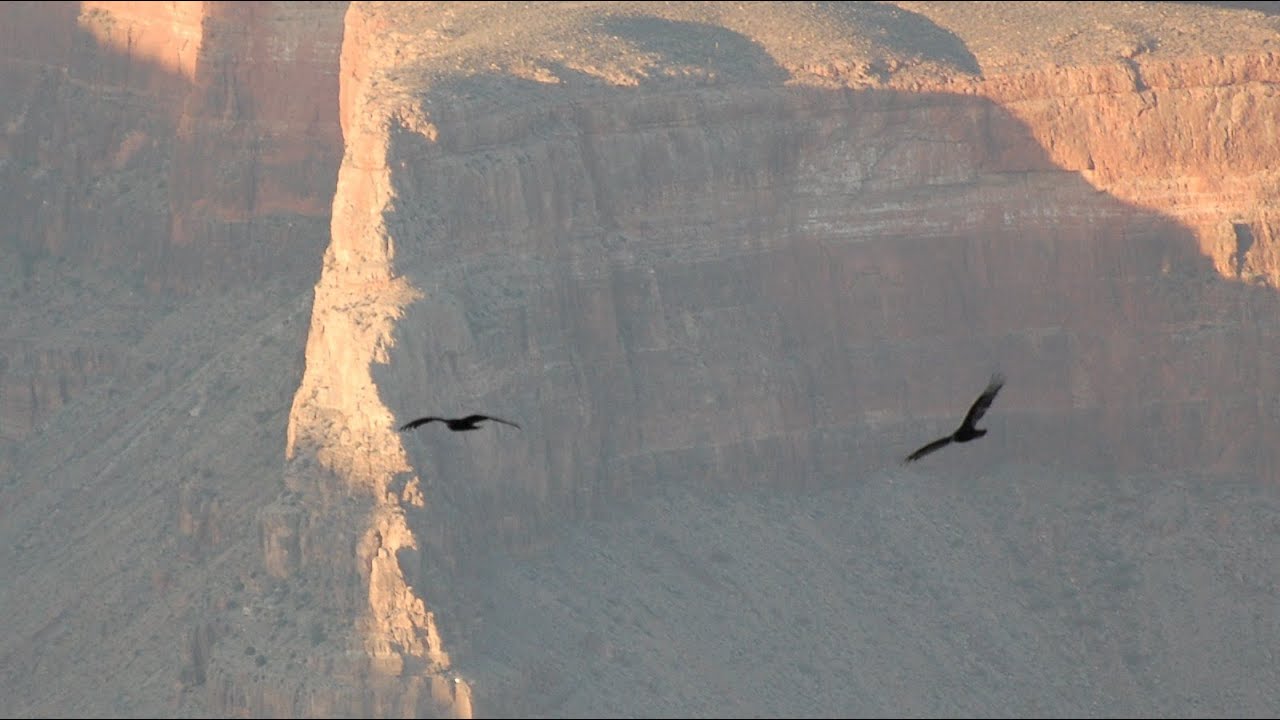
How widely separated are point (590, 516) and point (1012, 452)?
14.0 metres

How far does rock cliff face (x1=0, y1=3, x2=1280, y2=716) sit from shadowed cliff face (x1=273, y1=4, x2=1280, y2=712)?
0.10 metres

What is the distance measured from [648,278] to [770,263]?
412 centimetres

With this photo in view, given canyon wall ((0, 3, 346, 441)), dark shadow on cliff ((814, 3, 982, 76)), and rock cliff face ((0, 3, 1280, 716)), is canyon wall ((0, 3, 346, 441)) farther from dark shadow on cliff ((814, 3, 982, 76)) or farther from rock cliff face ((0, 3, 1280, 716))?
dark shadow on cliff ((814, 3, 982, 76))

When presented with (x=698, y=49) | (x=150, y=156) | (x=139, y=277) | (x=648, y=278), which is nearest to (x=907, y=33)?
(x=698, y=49)

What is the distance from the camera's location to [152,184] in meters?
115

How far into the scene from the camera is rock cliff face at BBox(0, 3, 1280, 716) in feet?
311

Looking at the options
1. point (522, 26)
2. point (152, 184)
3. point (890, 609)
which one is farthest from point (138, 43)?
point (890, 609)

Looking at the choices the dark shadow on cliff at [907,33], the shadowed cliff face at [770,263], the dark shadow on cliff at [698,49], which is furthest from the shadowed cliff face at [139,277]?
the dark shadow on cliff at [907,33]

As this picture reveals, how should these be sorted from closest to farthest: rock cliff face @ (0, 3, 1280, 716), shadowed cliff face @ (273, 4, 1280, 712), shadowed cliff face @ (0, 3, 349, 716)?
1. rock cliff face @ (0, 3, 1280, 716)
2. shadowed cliff face @ (273, 4, 1280, 712)
3. shadowed cliff face @ (0, 3, 349, 716)

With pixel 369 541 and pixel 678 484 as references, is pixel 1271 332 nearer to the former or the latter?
pixel 678 484

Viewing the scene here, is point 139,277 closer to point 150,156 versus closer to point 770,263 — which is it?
point 150,156

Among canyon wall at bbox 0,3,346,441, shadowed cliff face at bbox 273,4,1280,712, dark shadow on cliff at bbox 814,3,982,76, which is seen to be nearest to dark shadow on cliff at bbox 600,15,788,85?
shadowed cliff face at bbox 273,4,1280,712

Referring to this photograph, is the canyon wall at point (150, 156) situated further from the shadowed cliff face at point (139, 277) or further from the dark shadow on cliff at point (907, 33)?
the dark shadow on cliff at point (907, 33)

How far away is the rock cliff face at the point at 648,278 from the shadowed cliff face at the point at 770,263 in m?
0.10
